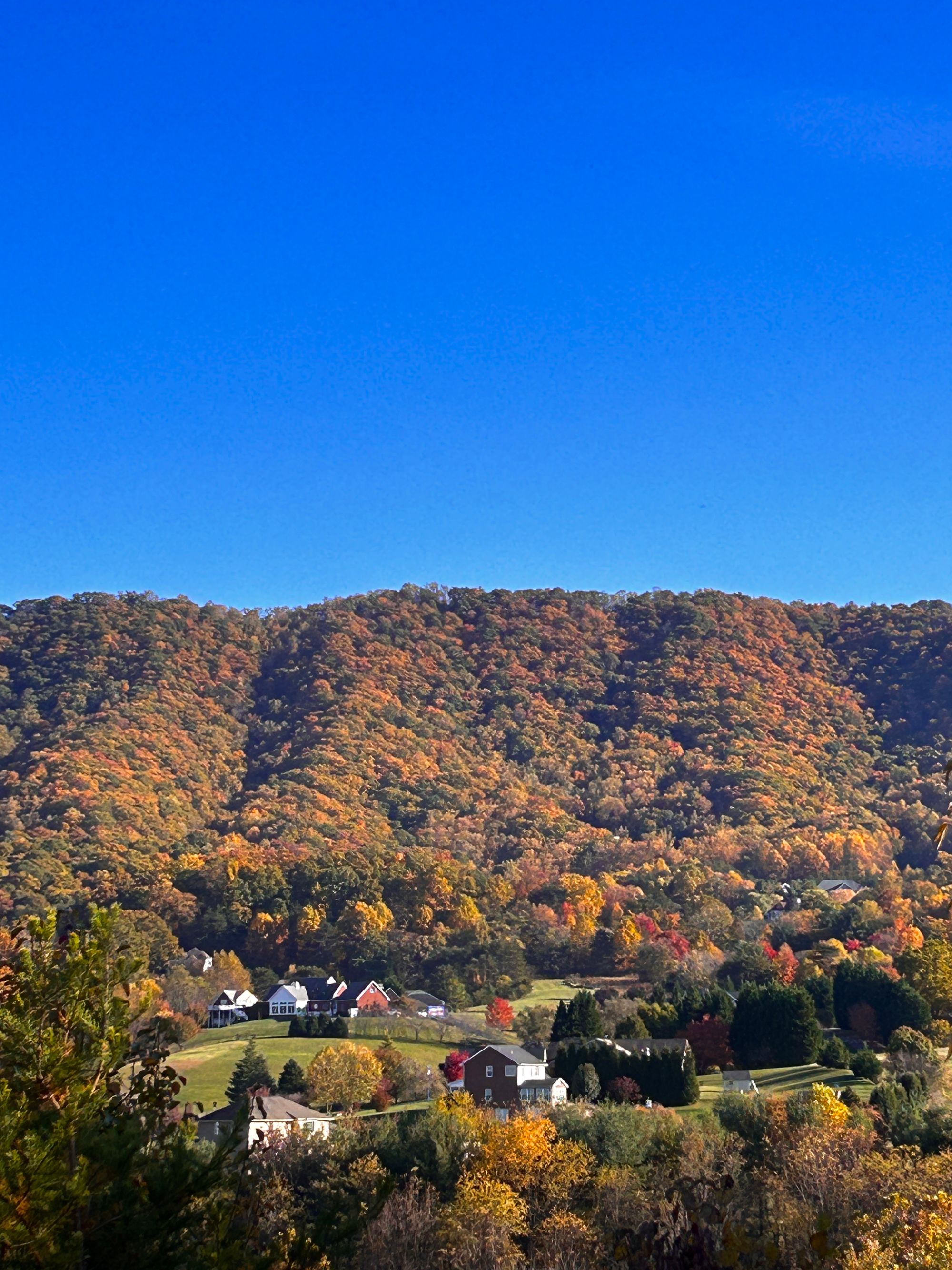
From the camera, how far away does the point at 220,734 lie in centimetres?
12825

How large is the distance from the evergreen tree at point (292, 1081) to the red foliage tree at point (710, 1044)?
1449 centimetres

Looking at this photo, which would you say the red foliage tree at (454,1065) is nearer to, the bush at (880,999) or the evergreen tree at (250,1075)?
Answer: the evergreen tree at (250,1075)

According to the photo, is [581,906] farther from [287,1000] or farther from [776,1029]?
[776,1029]

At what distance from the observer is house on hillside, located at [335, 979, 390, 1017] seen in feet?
227

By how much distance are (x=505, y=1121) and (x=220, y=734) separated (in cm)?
9225

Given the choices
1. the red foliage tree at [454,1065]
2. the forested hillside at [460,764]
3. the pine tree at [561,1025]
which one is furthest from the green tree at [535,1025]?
the forested hillside at [460,764]

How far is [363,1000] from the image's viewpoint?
71.1m

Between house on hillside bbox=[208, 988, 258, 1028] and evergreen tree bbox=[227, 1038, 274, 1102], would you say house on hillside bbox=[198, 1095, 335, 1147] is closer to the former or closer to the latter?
evergreen tree bbox=[227, 1038, 274, 1102]

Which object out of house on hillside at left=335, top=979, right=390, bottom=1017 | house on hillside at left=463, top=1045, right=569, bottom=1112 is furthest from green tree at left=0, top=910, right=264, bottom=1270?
house on hillside at left=335, top=979, right=390, bottom=1017

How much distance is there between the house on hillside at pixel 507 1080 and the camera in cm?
4678

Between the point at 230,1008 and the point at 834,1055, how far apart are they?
111 feet

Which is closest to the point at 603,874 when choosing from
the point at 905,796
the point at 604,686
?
the point at 905,796

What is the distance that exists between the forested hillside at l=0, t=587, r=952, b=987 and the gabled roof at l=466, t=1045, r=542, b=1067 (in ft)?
78.1

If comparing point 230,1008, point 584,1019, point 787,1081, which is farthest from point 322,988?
point 787,1081
